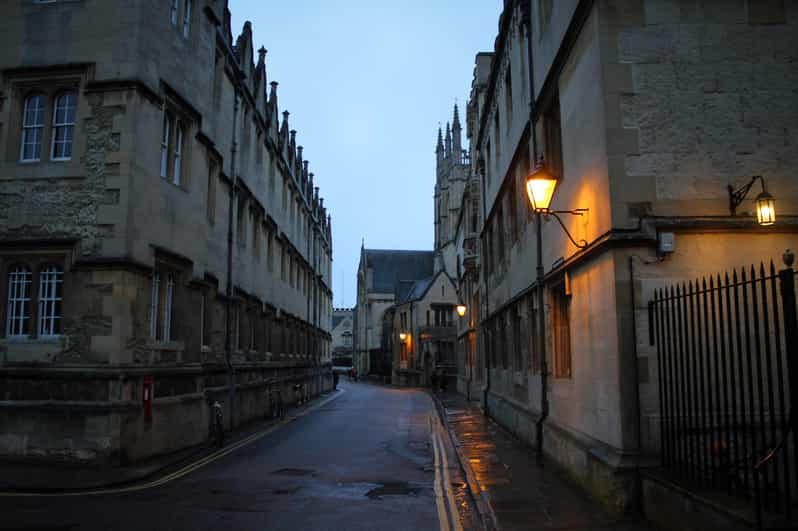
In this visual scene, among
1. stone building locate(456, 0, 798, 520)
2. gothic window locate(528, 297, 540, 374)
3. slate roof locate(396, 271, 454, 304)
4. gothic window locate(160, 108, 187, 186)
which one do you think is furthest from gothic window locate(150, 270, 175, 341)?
slate roof locate(396, 271, 454, 304)

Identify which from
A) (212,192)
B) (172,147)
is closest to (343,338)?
(212,192)

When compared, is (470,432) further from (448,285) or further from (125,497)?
(448,285)

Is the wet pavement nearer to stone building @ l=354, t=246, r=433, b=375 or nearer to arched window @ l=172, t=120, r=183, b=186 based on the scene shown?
arched window @ l=172, t=120, r=183, b=186

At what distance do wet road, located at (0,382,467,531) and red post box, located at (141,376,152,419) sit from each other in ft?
5.85

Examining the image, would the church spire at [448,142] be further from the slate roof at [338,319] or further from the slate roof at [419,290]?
the slate roof at [338,319]

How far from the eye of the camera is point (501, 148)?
20734mm

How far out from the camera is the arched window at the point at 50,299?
13414mm

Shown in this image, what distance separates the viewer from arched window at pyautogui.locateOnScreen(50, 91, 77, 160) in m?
14.1

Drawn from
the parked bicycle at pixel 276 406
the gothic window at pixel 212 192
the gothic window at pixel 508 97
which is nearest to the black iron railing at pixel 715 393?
the gothic window at pixel 508 97

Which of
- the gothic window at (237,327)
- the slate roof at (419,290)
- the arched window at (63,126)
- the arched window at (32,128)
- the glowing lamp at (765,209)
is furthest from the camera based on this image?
the slate roof at (419,290)

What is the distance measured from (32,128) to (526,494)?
12.9 m

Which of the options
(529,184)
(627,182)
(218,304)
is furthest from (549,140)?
(218,304)

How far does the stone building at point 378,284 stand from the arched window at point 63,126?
3171 inches

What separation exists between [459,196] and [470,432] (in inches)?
2240
